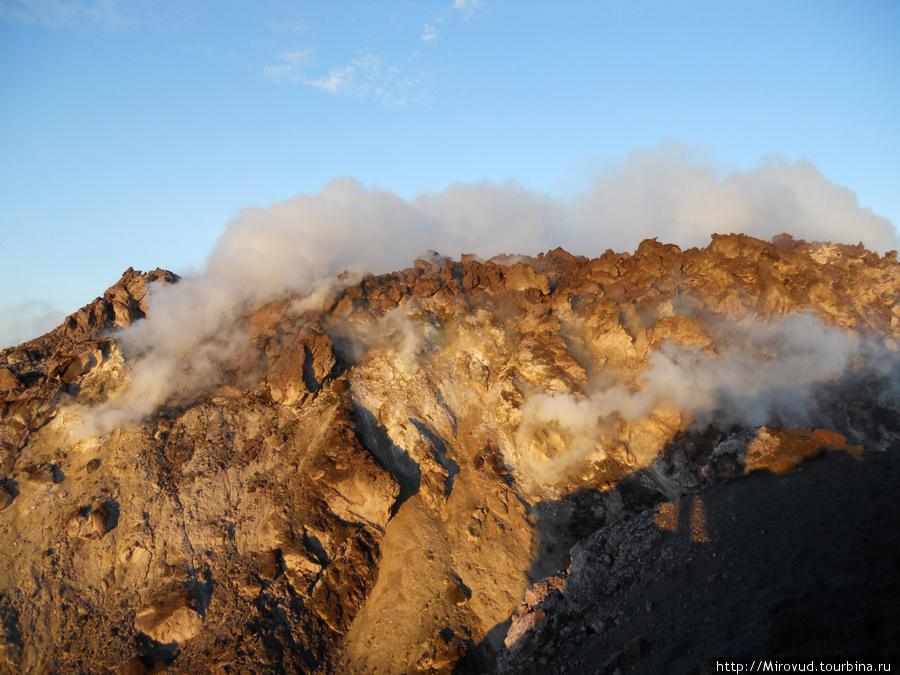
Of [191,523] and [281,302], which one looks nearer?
[191,523]

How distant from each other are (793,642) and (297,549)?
1955 centimetres

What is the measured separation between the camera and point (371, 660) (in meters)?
19.9

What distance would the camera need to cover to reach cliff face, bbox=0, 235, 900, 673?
20.3 m

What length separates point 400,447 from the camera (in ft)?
91.5

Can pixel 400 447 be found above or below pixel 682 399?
above

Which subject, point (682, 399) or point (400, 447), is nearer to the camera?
point (400, 447)

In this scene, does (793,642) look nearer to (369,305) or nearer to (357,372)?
(357,372)

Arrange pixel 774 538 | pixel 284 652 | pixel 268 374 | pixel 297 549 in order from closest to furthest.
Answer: pixel 774 538 < pixel 284 652 < pixel 297 549 < pixel 268 374

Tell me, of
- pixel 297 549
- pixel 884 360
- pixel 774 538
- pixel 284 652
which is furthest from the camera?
pixel 884 360

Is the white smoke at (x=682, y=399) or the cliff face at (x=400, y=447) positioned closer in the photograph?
the cliff face at (x=400, y=447)

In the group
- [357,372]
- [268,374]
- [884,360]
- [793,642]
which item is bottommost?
[884,360]

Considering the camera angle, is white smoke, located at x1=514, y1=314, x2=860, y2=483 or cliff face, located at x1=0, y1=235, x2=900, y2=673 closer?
cliff face, located at x1=0, y1=235, x2=900, y2=673

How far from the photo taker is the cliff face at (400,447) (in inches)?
801

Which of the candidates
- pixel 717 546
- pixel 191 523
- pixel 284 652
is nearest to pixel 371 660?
pixel 284 652
